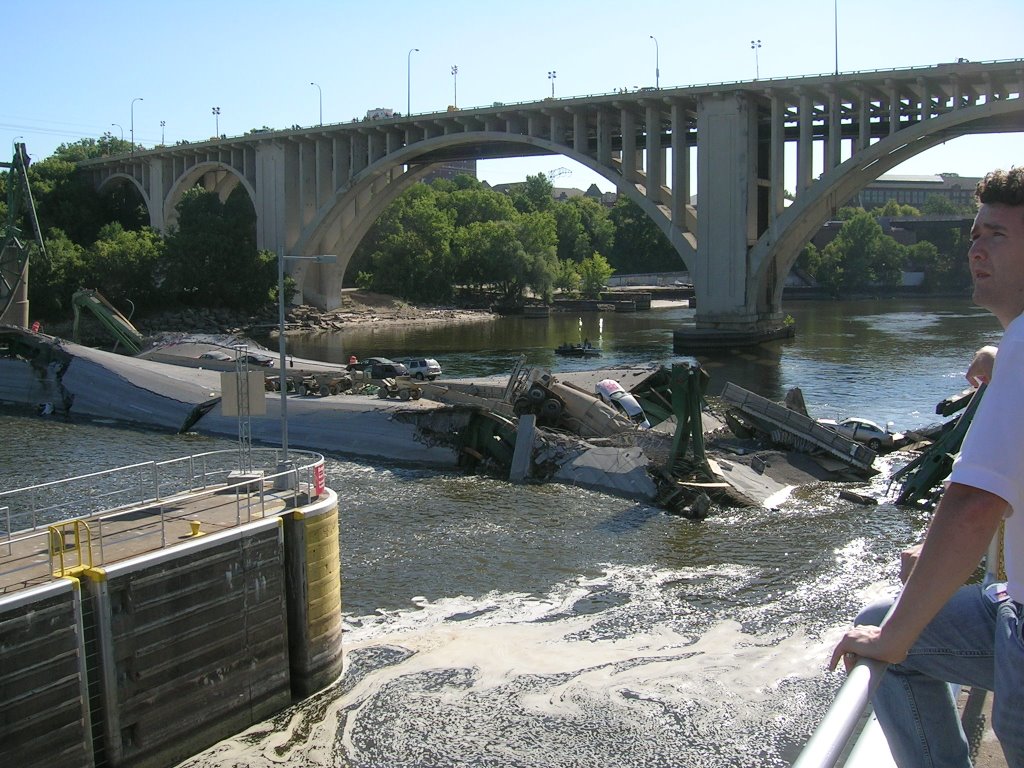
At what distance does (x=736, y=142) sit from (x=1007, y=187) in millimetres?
59937

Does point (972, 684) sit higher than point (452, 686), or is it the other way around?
point (972, 684)

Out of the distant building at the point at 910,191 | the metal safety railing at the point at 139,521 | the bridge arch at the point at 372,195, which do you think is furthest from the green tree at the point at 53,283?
the distant building at the point at 910,191

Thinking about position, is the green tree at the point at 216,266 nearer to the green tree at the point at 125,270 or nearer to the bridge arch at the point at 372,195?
the green tree at the point at 125,270

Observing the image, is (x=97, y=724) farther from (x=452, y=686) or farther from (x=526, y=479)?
(x=526, y=479)

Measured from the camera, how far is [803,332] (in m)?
75.9

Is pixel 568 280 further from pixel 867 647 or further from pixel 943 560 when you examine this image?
pixel 943 560

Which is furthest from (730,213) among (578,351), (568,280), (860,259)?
(860,259)

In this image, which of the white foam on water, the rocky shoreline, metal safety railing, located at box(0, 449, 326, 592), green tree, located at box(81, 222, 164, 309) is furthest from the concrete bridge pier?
metal safety railing, located at box(0, 449, 326, 592)

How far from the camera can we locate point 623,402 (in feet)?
108

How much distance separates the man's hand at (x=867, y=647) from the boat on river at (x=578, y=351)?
5823 cm

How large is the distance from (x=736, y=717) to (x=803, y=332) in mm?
64782

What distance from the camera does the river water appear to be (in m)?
13.7

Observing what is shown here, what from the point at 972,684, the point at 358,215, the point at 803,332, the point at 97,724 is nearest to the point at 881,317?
the point at 803,332

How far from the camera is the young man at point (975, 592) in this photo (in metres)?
2.53
